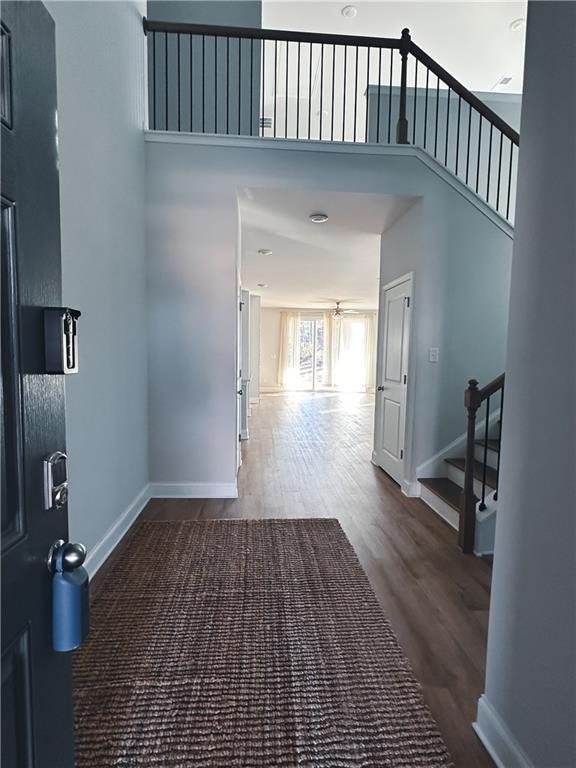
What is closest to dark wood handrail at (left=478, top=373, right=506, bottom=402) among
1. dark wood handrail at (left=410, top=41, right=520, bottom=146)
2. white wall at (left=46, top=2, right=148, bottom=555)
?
dark wood handrail at (left=410, top=41, right=520, bottom=146)

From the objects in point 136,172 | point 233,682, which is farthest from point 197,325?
point 233,682

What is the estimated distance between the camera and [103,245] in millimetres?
2346

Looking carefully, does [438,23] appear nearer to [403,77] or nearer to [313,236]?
[403,77]

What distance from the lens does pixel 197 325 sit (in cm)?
330

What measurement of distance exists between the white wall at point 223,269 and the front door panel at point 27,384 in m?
2.56

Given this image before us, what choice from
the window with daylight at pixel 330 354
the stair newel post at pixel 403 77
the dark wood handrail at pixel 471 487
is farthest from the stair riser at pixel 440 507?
the window with daylight at pixel 330 354

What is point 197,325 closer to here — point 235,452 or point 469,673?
point 235,452

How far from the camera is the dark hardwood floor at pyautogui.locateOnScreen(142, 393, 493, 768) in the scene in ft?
5.08

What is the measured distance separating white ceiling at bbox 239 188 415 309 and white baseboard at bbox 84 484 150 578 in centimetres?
275

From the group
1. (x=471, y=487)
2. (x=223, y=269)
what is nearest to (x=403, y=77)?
(x=223, y=269)

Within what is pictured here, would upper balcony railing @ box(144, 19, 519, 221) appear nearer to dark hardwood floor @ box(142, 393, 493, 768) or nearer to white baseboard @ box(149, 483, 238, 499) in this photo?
dark hardwood floor @ box(142, 393, 493, 768)

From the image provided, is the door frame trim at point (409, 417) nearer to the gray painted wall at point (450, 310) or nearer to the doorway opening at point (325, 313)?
the gray painted wall at point (450, 310)

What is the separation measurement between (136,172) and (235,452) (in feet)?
7.87

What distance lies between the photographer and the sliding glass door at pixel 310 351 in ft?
40.9
